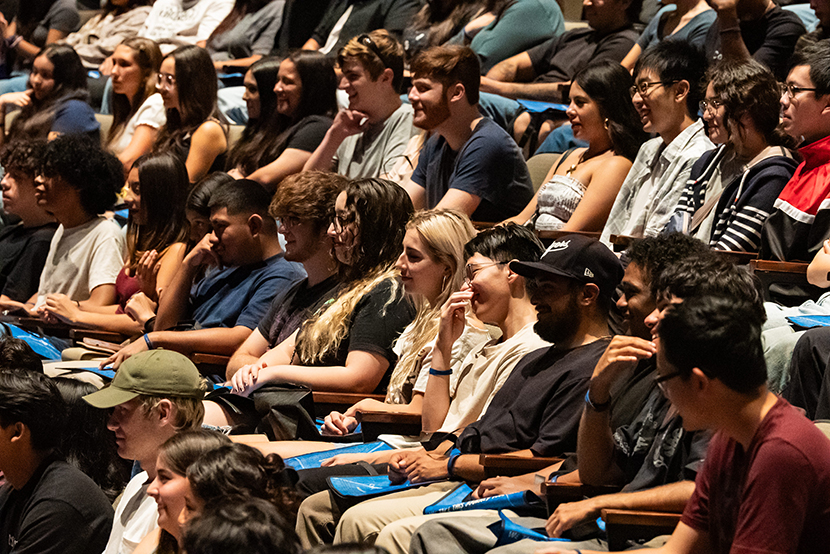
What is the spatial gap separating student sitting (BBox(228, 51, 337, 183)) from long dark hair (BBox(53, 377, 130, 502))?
179 cm

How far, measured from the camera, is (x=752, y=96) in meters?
3.30

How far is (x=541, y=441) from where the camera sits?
2504mm

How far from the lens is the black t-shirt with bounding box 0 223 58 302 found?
16.5 feet

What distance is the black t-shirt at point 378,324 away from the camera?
338cm

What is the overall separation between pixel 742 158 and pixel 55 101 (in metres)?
4.19

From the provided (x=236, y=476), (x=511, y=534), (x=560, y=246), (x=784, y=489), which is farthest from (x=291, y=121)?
(x=784, y=489)

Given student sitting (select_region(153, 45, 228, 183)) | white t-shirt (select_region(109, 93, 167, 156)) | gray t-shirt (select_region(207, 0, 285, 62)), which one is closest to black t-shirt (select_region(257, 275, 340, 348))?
student sitting (select_region(153, 45, 228, 183))

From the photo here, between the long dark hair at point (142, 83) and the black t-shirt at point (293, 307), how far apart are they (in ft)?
8.75

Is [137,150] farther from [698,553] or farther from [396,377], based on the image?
[698,553]

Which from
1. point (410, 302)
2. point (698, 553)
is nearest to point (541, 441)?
point (698, 553)

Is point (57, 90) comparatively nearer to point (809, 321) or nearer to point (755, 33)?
point (755, 33)

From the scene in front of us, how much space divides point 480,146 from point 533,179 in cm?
64

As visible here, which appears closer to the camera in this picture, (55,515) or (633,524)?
(633,524)

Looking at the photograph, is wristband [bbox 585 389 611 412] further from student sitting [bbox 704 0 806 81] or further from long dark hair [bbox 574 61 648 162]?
student sitting [bbox 704 0 806 81]
